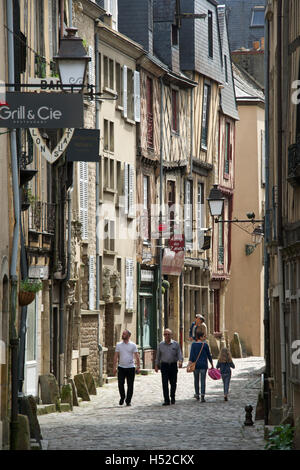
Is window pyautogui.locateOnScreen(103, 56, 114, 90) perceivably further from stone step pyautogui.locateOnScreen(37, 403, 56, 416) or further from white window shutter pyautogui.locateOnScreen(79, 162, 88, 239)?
stone step pyautogui.locateOnScreen(37, 403, 56, 416)

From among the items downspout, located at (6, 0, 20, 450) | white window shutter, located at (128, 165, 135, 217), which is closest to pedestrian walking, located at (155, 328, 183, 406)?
downspout, located at (6, 0, 20, 450)

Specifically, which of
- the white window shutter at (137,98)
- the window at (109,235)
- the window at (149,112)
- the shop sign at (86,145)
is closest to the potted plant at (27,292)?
the shop sign at (86,145)

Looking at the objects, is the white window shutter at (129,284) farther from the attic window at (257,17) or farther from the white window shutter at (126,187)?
the attic window at (257,17)

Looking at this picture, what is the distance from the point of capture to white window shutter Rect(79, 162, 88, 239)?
29656mm

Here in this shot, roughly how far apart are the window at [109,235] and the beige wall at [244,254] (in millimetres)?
14426

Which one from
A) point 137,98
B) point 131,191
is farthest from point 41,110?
point 137,98

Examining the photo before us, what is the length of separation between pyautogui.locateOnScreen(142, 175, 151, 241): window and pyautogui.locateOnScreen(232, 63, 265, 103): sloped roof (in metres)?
11.9

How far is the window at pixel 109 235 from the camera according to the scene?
32.5m

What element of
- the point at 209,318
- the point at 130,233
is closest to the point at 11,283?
the point at 130,233

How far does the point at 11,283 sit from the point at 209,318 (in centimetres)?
2785

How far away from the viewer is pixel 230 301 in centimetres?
4775

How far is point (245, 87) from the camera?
50.4m
